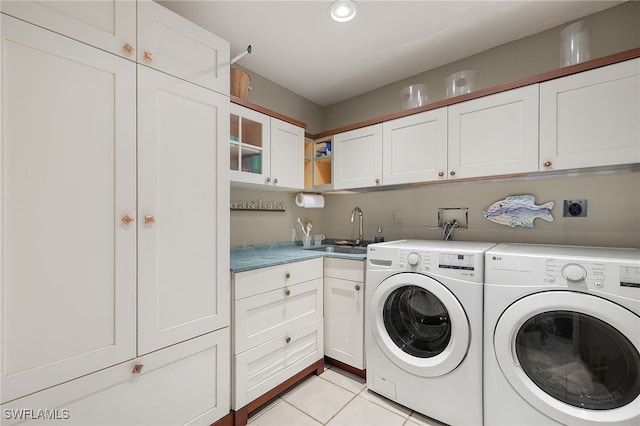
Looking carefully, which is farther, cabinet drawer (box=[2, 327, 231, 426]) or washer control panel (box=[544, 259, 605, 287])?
washer control panel (box=[544, 259, 605, 287])

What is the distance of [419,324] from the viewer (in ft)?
5.57

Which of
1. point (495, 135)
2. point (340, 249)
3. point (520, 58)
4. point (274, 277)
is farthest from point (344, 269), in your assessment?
point (520, 58)

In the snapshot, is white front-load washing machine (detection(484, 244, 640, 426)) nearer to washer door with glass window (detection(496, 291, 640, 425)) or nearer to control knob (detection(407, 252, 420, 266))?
washer door with glass window (detection(496, 291, 640, 425))

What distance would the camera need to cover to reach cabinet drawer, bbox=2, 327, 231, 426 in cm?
99

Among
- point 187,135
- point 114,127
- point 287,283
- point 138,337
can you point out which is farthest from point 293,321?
point 114,127

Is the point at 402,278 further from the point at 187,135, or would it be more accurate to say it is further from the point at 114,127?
the point at 114,127

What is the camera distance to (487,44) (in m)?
2.01

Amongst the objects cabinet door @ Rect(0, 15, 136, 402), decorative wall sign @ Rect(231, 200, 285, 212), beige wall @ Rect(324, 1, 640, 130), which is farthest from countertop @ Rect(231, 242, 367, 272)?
beige wall @ Rect(324, 1, 640, 130)

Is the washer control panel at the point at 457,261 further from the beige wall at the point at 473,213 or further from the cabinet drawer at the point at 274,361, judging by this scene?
the cabinet drawer at the point at 274,361

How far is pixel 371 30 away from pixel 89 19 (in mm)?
1542

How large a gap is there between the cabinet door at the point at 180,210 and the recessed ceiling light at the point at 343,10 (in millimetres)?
859

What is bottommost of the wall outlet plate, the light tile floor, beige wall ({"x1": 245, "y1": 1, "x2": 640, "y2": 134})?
the light tile floor

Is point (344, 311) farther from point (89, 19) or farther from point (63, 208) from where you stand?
point (89, 19)

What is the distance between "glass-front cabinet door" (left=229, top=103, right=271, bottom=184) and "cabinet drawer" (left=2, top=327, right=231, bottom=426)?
1077 mm
